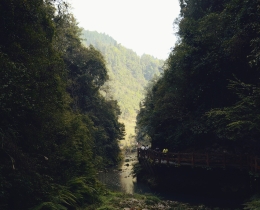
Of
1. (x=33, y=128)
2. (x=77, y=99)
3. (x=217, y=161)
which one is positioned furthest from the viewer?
(x=77, y=99)

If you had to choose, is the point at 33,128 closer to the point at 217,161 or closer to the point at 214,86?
the point at 217,161

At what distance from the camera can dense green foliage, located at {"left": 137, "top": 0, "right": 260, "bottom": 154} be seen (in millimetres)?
14485

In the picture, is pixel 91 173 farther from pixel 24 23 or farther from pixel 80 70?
pixel 80 70

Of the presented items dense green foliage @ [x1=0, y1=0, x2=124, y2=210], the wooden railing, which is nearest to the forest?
dense green foliage @ [x1=0, y1=0, x2=124, y2=210]

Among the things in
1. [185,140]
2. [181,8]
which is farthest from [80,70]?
[185,140]

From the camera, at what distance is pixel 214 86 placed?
65.6 ft

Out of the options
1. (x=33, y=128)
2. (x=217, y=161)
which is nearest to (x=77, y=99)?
(x=217, y=161)

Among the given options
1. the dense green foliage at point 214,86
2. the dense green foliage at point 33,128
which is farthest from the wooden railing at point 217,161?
the dense green foliage at point 33,128

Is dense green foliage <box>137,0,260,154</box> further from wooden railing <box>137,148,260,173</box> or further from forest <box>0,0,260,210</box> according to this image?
wooden railing <box>137,148,260,173</box>

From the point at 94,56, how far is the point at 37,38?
26016 millimetres

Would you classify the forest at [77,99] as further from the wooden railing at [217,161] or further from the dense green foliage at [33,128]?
the wooden railing at [217,161]

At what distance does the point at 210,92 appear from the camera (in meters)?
20.8

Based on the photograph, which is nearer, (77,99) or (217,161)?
(217,161)

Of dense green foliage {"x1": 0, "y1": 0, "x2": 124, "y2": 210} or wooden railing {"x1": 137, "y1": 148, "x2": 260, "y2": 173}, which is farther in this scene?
wooden railing {"x1": 137, "y1": 148, "x2": 260, "y2": 173}
